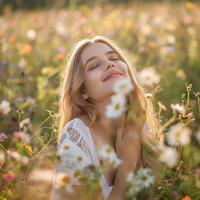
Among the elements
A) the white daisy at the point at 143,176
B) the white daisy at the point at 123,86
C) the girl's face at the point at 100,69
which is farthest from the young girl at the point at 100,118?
the white daisy at the point at 123,86

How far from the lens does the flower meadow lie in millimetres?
1628

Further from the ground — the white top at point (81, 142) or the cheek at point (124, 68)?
the cheek at point (124, 68)

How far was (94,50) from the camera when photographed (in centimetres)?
256

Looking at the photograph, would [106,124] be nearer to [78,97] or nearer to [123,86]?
[78,97]

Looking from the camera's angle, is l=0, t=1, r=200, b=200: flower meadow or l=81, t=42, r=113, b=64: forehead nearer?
l=0, t=1, r=200, b=200: flower meadow

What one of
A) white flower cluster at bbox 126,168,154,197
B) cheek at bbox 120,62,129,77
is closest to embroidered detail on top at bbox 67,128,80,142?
cheek at bbox 120,62,129,77

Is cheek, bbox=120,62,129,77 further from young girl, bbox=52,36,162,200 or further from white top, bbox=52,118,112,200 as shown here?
white top, bbox=52,118,112,200

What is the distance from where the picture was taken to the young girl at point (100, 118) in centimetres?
231

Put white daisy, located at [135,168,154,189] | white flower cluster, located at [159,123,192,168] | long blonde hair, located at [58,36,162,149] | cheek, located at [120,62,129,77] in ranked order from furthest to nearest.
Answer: long blonde hair, located at [58,36,162,149] → cheek, located at [120,62,129,77] → white daisy, located at [135,168,154,189] → white flower cluster, located at [159,123,192,168]

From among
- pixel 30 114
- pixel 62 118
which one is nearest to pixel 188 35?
pixel 30 114

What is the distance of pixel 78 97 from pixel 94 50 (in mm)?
216

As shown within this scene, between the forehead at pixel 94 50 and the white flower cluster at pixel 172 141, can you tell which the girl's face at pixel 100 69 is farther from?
the white flower cluster at pixel 172 141

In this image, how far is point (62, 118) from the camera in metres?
2.64

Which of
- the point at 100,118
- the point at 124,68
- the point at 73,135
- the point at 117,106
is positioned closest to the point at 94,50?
the point at 124,68
